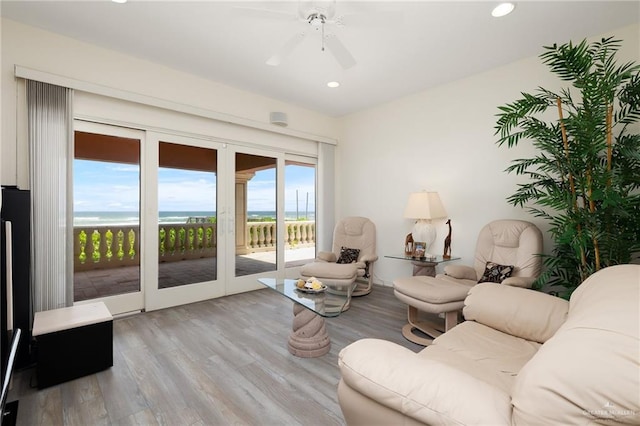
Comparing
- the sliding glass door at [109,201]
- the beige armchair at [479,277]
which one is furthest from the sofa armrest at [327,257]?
the sliding glass door at [109,201]

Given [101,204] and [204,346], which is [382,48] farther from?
[101,204]

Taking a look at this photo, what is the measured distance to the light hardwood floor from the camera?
5.38 ft

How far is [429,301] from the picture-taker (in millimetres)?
2422

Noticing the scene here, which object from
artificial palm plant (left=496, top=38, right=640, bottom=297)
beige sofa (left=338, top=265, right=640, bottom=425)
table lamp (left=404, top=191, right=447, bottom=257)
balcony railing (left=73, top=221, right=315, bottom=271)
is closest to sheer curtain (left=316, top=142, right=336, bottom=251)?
balcony railing (left=73, top=221, right=315, bottom=271)

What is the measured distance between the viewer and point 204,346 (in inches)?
96.9

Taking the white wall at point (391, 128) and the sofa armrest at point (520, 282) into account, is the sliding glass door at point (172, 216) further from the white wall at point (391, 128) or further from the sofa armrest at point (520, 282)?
the sofa armrest at point (520, 282)

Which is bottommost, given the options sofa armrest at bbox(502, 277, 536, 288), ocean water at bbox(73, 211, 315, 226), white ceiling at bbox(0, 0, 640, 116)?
sofa armrest at bbox(502, 277, 536, 288)

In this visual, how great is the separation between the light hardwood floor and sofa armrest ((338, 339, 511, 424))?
2.95 feet

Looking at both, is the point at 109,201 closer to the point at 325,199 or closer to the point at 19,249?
the point at 19,249

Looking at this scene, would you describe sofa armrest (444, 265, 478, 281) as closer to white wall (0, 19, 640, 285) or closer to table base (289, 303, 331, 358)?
white wall (0, 19, 640, 285)

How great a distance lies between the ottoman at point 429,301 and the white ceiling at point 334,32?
219cm

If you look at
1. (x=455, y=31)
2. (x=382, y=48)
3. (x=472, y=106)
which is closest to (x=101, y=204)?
(x=382, y=48)

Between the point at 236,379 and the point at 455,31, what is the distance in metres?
3.37

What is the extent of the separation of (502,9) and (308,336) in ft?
10.0
